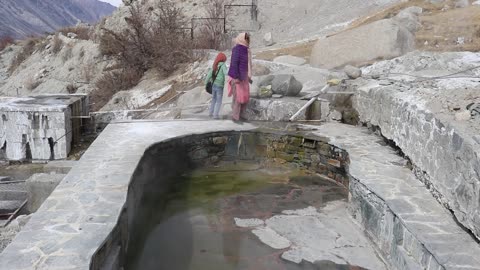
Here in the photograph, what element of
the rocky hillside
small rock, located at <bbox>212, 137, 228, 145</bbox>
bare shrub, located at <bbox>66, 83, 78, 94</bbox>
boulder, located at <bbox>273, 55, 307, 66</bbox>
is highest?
the rocky hillside

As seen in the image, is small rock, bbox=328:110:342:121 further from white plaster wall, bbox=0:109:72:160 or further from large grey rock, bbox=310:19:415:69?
white plaster wall, bbox=0:109:72:160

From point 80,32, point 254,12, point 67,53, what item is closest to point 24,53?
point 80,32

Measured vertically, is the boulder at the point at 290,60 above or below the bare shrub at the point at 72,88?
above

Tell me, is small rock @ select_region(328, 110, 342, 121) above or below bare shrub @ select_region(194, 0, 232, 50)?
below

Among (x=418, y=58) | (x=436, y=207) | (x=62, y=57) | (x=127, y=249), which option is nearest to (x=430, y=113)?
(x=436, y=207)

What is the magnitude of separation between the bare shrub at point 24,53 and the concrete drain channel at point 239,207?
22.3m

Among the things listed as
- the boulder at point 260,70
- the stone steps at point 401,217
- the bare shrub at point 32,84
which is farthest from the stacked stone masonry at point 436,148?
the bare shrub at point 32,84

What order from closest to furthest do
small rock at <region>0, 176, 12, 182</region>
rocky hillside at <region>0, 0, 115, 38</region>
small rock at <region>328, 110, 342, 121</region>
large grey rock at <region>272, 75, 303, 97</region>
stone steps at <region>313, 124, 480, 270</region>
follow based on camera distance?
stone steps at <region>313, 124, 480, 270</region>
small rock at <region>0, 176, 12, 182</region>
small rock at <region>328, 110, 342, 121</region>
large grey rock at <region>272, 75, 303, 97</region>
rocky hillside at <region>0, 0, 115, 38</region>

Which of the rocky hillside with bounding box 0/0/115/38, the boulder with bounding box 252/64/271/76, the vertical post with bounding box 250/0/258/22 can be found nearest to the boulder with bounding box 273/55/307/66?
the boulder with bounding box 252/64/271/76

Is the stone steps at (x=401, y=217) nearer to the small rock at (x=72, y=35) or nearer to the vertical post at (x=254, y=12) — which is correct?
the vertical post at (x=254, y=12)

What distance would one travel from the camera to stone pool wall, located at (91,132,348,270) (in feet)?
17.4

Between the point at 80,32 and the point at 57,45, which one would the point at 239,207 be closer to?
the point at 57,45

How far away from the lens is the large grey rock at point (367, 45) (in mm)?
10969

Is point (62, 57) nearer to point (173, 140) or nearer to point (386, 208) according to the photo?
point (173, 140)
